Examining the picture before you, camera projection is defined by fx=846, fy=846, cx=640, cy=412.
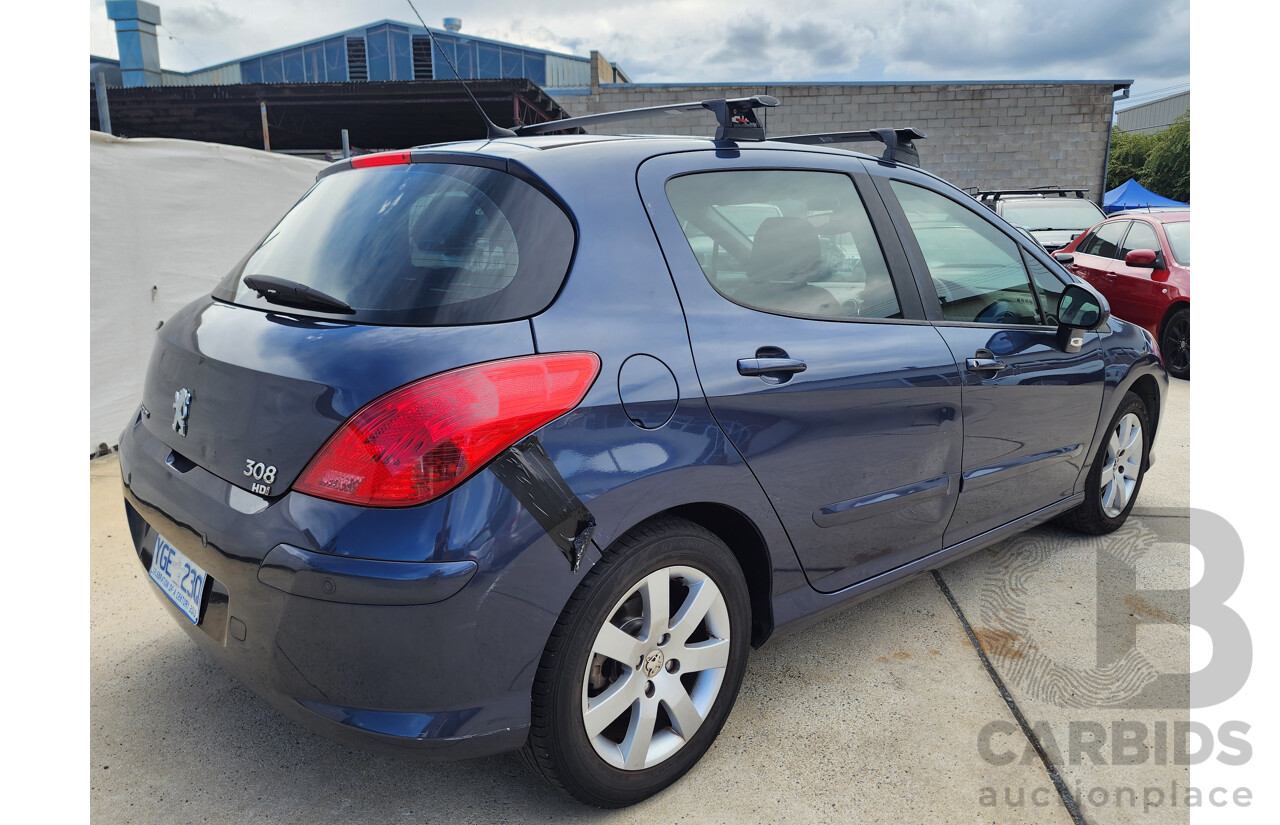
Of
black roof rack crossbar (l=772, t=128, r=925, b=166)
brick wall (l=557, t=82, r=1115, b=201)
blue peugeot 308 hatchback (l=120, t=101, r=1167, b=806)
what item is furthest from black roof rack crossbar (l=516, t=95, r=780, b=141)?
brick wall (l=557, t=82, r=1115, b=201)

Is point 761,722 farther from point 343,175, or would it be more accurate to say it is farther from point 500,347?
point 343,175

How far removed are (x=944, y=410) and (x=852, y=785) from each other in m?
Answer: 1.14

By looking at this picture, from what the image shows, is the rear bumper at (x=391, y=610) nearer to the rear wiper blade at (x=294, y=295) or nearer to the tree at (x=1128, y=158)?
the rear wiper blade at (x=294, y=295)

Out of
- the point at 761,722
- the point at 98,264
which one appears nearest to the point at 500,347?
the point at 761,722

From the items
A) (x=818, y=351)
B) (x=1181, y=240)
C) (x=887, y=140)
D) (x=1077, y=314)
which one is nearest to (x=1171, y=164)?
(x=1181, y=240)

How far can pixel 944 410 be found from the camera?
2.64 m

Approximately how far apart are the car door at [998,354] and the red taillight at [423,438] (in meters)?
1.58

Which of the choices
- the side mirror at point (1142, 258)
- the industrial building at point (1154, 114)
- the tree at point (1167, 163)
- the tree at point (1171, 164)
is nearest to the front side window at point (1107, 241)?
the side mirror at point (1142, 258)

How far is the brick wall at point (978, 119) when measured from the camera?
23188 mm

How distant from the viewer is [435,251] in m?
1.88

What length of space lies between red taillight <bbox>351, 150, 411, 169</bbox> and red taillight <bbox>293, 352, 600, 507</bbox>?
2.62ft

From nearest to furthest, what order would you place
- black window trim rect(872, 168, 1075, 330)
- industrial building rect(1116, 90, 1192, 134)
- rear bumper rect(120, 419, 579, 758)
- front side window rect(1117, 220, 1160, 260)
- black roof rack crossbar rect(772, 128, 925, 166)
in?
rear bumper rect(120, 419, 579, 758)
black window trim rect(872, 168, 1075, 330)
black roof rack crossbar rect(772, 128, 925, 166)
front side window rect(1117, 220, 1160, 260)
industrial building rect(1116, 90, 1192, 134)

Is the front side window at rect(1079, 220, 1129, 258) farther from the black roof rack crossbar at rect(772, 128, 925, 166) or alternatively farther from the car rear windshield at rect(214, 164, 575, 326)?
the car rear windshield at rect(214, 164, 575, 326)

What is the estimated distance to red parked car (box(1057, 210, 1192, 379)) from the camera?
787cm
